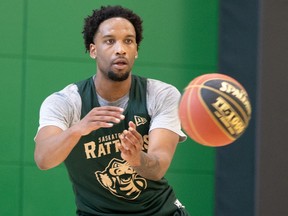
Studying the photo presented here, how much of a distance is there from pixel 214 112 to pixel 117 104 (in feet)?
2.50

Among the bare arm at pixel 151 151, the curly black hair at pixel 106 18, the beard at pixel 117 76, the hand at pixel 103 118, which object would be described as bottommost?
the bare arm at pixel 151 151

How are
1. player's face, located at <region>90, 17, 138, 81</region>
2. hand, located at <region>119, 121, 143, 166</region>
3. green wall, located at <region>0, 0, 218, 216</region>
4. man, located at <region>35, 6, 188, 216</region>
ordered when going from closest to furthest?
hand, located at <region>119, 121, 143, 166</region>, man, located at <region>35, 6, 188, 216</region>, player's face, located at <region>90, 17, 138, 81</region>, green wall, located at <region>0, 0, 218, 216</region>

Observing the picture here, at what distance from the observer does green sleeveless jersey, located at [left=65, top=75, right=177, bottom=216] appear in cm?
430

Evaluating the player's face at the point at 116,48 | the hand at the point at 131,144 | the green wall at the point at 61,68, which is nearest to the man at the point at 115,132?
the player's face at the point at 116,48

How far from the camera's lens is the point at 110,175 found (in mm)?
4316

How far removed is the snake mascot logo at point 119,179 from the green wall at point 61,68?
1.70 meters

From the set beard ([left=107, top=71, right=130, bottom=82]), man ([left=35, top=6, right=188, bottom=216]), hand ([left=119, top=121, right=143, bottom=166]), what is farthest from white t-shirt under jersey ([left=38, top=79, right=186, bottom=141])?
hand ([left=119, top=121, right=143, bottom=166])

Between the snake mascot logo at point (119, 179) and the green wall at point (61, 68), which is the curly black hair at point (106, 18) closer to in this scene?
the snake mascot logo at point (119, 179)

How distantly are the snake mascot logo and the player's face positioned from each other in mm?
489

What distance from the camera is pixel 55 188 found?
19.6ft

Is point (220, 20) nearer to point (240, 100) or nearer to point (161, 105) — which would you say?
point (161, 105)

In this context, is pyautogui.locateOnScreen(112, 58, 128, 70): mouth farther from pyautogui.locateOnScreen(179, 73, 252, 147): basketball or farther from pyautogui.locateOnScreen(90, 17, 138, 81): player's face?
pyautogui.locateOnScreen(179, 73, 252, 147): basketball

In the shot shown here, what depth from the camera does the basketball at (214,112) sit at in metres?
3.86

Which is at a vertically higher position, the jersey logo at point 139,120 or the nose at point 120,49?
the nose at point 120,49
